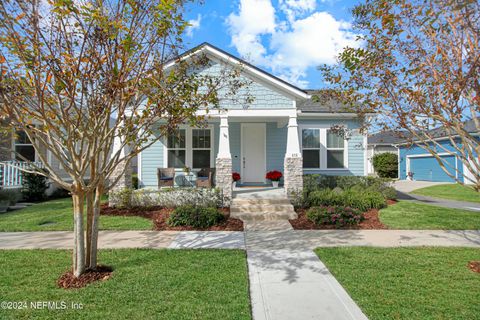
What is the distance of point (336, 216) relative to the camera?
7203 mm

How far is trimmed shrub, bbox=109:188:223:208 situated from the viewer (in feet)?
29.0

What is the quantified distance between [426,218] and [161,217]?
7740 millimetres

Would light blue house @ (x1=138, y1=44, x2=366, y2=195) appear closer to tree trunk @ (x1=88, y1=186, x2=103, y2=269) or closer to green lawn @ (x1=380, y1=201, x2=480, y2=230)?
green lawn @ (x1=380, y1=201, x2=480, y2=230)

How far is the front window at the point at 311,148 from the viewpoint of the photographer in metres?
12.4

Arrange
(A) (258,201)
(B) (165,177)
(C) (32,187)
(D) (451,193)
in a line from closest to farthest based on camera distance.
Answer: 1. (A) (258,201)
2. (B) (165,177)
3. (C) (32,187)
4. (D) (451,193)

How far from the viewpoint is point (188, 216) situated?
7.20 m

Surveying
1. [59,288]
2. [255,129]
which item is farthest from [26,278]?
[255,129]

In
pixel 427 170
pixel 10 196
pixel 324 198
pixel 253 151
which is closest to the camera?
pixel 324 198

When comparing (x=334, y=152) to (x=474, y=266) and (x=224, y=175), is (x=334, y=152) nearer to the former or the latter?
(x=224, y=175)

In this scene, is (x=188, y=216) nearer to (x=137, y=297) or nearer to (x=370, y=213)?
(x=137, y=297)

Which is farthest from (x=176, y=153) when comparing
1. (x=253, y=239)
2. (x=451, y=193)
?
(x=451, y=193)

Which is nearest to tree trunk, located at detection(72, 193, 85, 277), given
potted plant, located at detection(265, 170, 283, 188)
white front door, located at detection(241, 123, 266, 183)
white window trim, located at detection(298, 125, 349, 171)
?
potted plant, located at detection(265, 170, 283, 188)

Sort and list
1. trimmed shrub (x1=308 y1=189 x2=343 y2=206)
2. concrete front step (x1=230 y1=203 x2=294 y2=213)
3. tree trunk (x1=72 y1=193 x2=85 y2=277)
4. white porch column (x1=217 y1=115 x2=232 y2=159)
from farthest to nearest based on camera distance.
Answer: white porch column (x1=217 y1=115 x2=232 y2=159), trimmed shrub (x1=308 y1=189 x2=343 y2=206), concrete front step (x1=230 y1=203 x2=294 y2=213), tree trunk (x1=72 y1=193 x2=85 y2=277)

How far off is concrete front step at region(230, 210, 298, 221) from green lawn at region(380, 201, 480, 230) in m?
2.59
